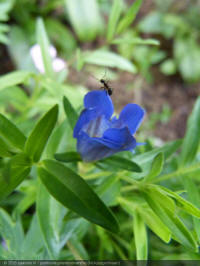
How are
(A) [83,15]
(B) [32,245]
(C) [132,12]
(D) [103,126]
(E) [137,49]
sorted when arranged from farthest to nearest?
(E) [137,49]
(A) [83,15]
(C) [132,12]
(B) [32,245]
(D) [103,126]

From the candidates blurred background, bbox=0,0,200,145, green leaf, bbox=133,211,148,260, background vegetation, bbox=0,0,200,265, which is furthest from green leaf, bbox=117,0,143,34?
blurred background, bbox=0,0,200,145

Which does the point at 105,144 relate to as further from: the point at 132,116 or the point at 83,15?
the point at 83,15

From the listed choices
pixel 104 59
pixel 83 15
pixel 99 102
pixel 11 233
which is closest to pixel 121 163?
pixel 99 102

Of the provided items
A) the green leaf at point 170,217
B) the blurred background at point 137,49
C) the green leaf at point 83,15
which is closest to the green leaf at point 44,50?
the green leaf at point 170,217

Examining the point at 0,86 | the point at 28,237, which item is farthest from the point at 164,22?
the point at 28,237

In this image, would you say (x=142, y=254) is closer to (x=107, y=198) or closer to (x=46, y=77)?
(x=107, y=198)

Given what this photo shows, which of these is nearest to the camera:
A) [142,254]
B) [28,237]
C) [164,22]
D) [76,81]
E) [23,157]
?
[23,157]

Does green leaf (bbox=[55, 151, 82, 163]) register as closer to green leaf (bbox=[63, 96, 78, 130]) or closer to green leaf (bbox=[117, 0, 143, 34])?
green leaf (bbox=[63, 96, 78, 130])
